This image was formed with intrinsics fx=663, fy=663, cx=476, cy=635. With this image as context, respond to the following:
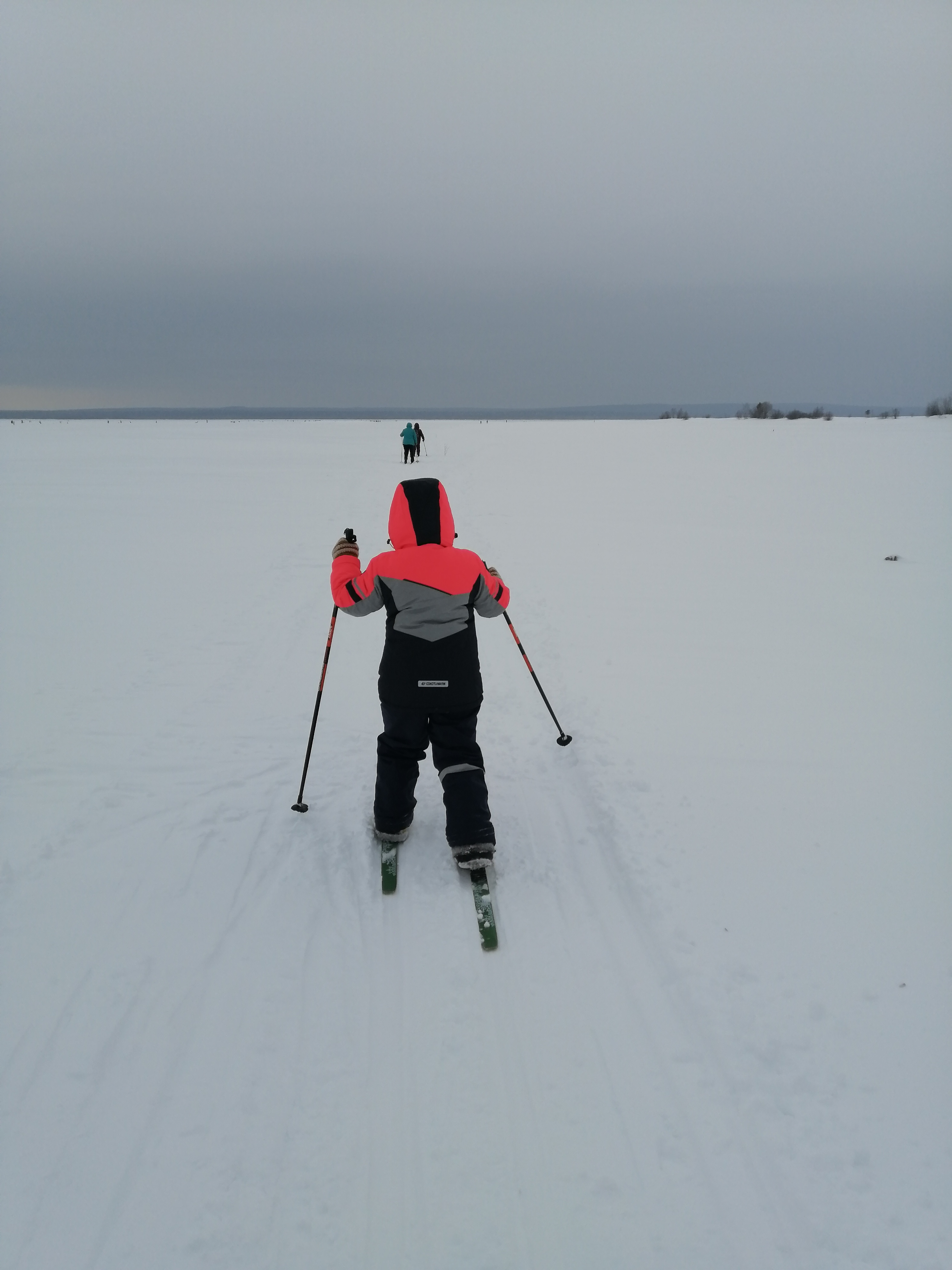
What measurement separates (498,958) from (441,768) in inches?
40.0

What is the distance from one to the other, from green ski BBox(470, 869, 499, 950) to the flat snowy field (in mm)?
64

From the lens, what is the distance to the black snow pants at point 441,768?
11.9 ft

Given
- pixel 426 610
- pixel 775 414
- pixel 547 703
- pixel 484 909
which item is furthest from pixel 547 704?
pixel 775 414

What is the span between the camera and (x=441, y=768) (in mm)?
3736

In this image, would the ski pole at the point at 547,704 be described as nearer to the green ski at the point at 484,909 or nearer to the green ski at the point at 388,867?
the green ski at the point at 388,867

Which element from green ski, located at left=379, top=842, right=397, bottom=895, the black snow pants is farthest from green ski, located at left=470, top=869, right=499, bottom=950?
green ski, located at left=379, top=842, right=397, bottom=895

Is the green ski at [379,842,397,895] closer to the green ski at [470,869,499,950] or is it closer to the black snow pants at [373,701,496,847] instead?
the black snow pants at [373,701,496,847]

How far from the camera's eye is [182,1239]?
2152mm

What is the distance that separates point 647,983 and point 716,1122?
627 mm

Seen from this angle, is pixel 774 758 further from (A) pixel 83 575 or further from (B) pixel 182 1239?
(A) pixel 83 575

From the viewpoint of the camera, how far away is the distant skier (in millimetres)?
3449

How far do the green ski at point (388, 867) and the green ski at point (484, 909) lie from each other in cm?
43

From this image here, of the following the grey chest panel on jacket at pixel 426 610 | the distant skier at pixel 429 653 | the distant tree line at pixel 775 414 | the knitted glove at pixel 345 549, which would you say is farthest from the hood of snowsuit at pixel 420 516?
the distant tree line at pixel 775 414

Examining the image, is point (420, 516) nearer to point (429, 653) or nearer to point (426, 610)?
point (426, 610)
